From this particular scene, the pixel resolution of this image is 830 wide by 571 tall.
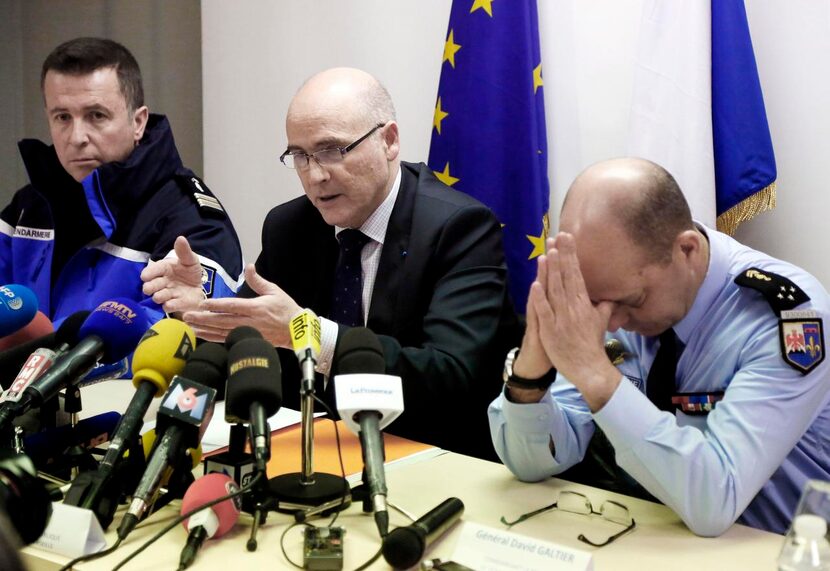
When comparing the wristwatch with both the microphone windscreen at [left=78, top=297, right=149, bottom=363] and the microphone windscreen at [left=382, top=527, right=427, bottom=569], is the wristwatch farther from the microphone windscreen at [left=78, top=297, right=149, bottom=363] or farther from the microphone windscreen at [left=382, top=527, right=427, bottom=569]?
the microphone windscreen at [left=78, top=297, right=149, bottom=363]

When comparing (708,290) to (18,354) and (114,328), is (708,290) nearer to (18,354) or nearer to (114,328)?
(114,328)

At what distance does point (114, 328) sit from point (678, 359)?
3.36 ft

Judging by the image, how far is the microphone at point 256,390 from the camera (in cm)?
126

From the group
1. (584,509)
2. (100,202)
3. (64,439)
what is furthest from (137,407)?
(100,202)

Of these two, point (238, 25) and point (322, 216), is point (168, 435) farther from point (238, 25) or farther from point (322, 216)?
point (238, 25)

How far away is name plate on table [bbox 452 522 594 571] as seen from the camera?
3.80 ft

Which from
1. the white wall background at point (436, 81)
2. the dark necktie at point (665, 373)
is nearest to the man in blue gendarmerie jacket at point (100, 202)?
the white wall background at point (436, 81)

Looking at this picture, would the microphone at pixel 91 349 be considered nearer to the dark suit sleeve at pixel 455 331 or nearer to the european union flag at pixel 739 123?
the dark suit sleeve at pixel 455 331

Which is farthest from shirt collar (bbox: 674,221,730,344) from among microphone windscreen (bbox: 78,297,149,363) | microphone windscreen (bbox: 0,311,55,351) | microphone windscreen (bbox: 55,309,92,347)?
microphone windscreen (bbox: 0,311,55,351)

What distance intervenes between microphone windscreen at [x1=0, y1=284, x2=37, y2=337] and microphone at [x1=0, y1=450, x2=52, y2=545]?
123 cm

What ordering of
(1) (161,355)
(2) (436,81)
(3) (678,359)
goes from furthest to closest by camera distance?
(2) (436,81), (3) (678,359), (1) (161,355)

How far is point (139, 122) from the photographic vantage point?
310 cm

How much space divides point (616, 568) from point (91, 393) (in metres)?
1.53

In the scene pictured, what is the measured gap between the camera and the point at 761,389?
145 cm
